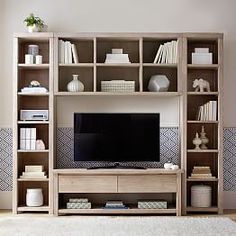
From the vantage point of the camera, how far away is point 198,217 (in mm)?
5684

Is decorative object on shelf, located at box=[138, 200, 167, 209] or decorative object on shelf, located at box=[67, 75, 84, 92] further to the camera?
decorative object on shelf, located at box=[67, 75, 84, 92]

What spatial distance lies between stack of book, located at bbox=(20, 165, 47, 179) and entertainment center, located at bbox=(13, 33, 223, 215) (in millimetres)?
41

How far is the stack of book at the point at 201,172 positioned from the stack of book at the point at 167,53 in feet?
4.26

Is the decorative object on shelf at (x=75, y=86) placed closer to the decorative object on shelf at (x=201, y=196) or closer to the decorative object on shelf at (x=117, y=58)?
the decorative object on shelf at (x=117, y=58)

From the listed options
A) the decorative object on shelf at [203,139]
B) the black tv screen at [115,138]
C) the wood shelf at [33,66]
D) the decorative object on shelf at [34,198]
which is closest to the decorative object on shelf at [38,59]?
the wood shelf at [33,66]

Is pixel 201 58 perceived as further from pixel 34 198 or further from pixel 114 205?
pixel 34 198

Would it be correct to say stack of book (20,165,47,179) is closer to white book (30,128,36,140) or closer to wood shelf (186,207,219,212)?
white book (30,128,36,140)

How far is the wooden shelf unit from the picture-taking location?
19.6 feet

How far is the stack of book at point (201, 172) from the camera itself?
603 centimetres

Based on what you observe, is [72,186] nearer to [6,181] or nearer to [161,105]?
[6,181]

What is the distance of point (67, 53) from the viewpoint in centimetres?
602

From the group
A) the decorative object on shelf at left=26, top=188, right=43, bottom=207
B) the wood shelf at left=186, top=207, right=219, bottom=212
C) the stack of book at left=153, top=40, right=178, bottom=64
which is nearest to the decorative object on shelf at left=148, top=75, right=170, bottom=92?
the stack of book at left=153, top=40, right=178, bottom=64

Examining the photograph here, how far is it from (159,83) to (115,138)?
83 centimetres

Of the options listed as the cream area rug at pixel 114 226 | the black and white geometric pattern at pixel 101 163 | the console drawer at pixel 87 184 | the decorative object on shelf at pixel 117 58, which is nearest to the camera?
the cream area rug at pixel 114 226
